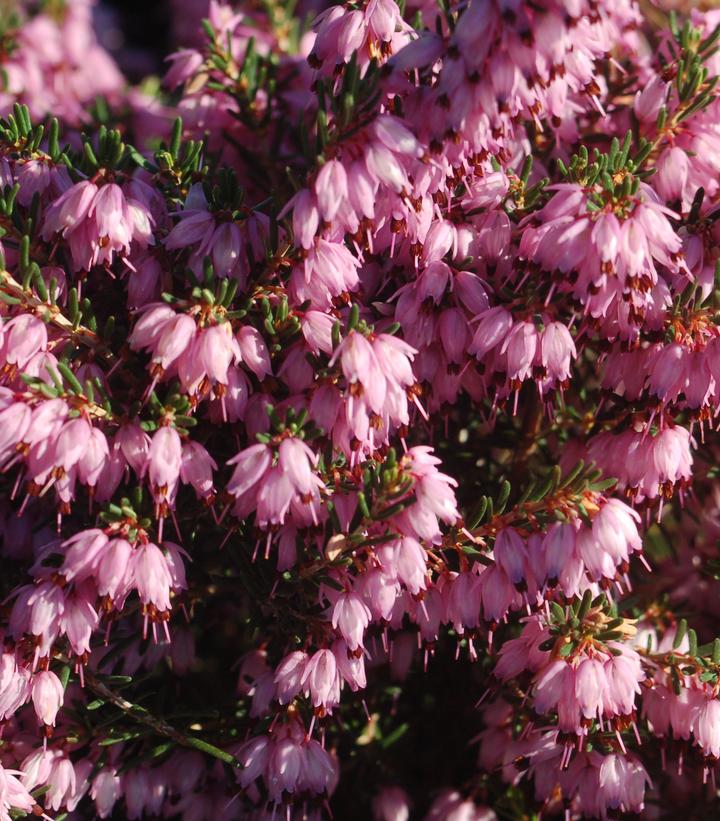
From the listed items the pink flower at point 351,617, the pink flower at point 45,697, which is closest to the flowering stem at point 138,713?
the pink flower at point 45,697

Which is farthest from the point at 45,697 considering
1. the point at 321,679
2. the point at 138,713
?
the point at 321,679

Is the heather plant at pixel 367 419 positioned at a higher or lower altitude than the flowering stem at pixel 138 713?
higher

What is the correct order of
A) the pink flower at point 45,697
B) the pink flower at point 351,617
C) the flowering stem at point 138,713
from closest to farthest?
the pink flower at point 351,617, the pink flower at point 45,697, the flowering stem at point 138,713

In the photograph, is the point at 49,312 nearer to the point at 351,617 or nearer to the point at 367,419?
the point at 367,419

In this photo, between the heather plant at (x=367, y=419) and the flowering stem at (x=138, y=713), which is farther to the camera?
the flowering stem at (x=138, y=713)

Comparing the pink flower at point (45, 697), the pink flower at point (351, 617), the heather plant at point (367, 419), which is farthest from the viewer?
the pink flower at point (45, 697)

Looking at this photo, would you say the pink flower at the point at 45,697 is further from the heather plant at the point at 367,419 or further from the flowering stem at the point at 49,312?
the flowering stem at the point at 49,312

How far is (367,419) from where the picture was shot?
2.30 meters

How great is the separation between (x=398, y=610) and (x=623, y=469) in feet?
2.32

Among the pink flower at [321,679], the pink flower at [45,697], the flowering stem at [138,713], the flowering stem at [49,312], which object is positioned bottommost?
the flowering stem at [138,713]

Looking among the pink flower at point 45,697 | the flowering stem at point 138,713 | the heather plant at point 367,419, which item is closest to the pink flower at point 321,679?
the heather plant at point 367,419

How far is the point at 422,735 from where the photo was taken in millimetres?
3465

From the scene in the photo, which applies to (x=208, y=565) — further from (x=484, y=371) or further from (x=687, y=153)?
(x=687, y=153)

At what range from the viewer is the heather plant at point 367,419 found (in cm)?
231
